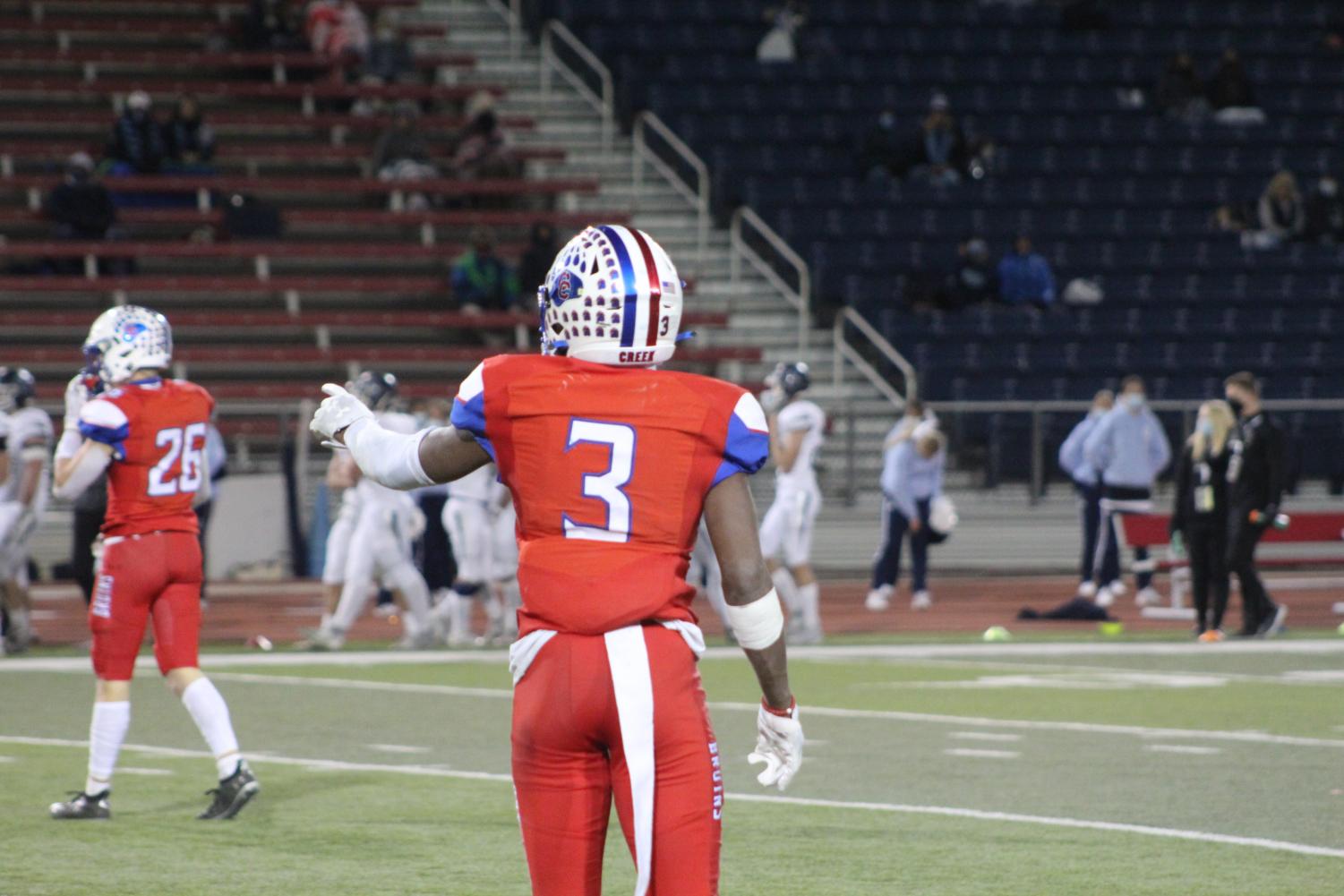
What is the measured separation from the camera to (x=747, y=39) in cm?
2706

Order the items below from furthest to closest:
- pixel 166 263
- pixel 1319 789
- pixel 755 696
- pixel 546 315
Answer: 1. pixel 166 263
2. pixel 755 696
3. pixel 1319 789
4. pixel 546 315

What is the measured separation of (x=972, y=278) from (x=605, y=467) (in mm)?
19847

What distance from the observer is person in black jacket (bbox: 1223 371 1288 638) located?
1481 centimetres

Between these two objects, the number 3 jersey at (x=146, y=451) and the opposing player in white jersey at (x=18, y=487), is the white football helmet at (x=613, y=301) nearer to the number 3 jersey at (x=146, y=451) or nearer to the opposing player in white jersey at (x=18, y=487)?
the number 3 jersey at (x=146, y=451)

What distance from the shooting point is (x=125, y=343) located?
7730mm

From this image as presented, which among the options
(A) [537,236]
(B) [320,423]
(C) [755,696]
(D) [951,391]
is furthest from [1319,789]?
(A) [537,236]

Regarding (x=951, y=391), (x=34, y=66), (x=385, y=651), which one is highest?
(x=34, y=66)

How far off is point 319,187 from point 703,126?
4.73m

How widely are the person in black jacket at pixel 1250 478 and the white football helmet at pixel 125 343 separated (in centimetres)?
922

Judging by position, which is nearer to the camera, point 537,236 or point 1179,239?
point 537,236

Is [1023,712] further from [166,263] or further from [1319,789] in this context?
[166,263]

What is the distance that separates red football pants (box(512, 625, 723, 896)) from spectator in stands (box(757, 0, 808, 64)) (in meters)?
22.9

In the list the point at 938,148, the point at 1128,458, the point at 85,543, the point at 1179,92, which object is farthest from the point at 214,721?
the point at 1179,92

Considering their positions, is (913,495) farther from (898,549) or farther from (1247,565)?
(1247,565)
